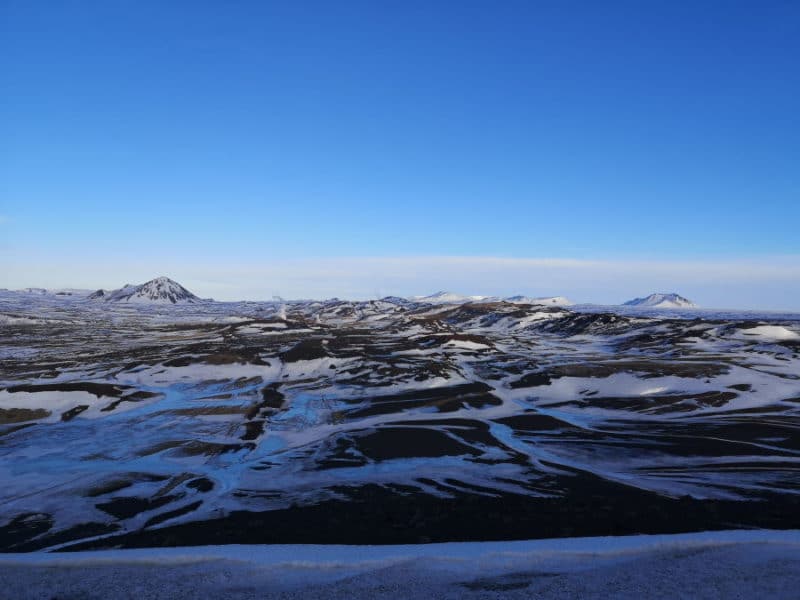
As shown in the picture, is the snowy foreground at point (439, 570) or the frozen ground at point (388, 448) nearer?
the snowy foreground at point (439, 570)

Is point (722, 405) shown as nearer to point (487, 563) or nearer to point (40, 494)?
point (487, 563)

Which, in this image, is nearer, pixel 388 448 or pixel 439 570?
pixel 439 570

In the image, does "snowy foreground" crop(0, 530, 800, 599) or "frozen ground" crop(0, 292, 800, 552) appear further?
"frozen ground" crop(0, 292, 800, 552)

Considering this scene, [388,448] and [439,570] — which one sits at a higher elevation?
[439,570]
